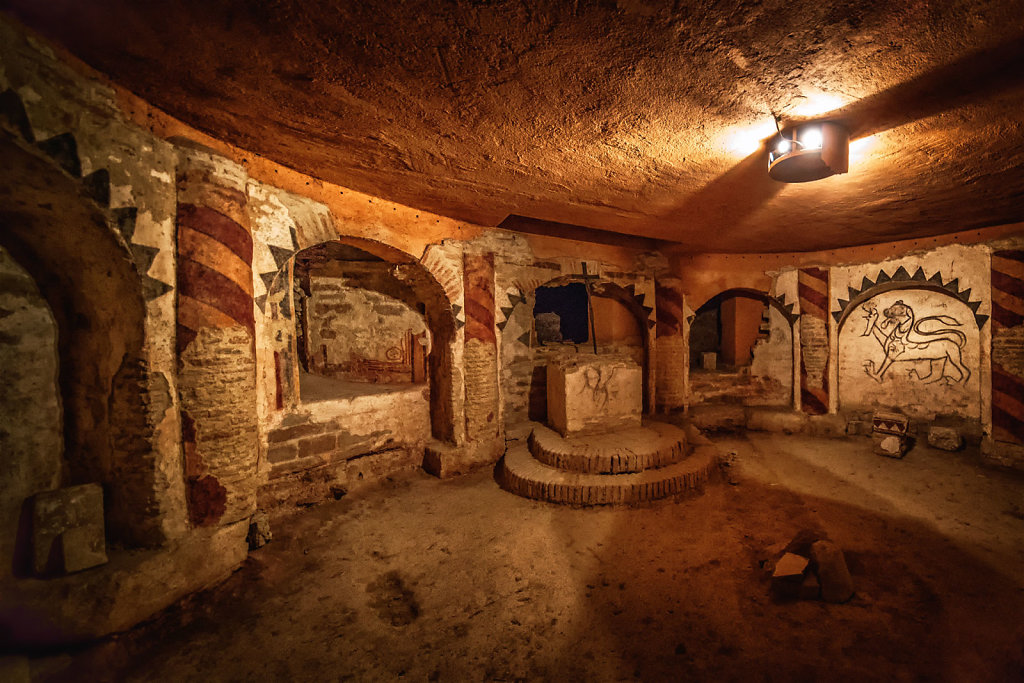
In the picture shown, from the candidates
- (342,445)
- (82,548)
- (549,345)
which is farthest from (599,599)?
(549,345)

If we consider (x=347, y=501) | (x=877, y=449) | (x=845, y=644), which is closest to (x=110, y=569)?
(x=347, y=501)

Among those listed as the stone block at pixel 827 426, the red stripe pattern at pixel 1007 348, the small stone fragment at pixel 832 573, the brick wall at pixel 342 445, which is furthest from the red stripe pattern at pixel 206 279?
the red stripe pattern at pixel 1007 348

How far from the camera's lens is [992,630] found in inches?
99.5

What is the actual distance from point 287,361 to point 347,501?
1.63 m

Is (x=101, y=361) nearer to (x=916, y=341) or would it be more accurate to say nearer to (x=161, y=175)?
(x=161, y=175)

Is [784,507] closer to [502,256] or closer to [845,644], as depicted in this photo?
[845,644]

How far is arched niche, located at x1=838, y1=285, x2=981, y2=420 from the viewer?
5.95 meters

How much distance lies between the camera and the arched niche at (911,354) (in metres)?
5.95

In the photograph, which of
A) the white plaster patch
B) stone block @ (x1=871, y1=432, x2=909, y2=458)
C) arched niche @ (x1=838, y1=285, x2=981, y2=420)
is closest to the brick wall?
the white plaster patch

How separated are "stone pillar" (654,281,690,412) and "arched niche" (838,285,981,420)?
2534 mm

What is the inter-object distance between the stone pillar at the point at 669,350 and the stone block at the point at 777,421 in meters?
1.21

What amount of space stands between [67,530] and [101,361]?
1.07m

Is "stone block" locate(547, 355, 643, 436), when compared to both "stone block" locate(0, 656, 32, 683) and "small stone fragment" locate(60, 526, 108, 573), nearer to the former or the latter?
"small stone fragment" locate(60, 526, 108, 573)

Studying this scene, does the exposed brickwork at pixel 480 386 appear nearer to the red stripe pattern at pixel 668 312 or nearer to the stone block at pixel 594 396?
the stone block at pixel 594 396
